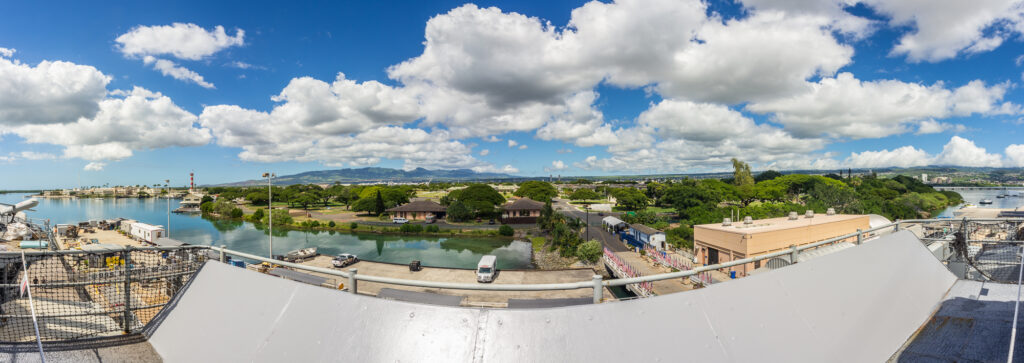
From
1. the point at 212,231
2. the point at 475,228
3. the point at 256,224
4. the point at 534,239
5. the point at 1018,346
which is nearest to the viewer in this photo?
the point at 1018,346

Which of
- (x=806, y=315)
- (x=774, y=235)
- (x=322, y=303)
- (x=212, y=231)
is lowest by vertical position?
(x=212, y=231)

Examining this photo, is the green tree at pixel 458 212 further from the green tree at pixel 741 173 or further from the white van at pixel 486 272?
the green tree at pixel 741 173

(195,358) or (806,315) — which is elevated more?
(806,315)

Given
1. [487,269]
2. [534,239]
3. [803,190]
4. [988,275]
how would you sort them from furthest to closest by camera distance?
[803,190] < [534,239] < [487,269] < [988,275]

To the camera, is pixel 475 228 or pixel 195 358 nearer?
pixel 195 358

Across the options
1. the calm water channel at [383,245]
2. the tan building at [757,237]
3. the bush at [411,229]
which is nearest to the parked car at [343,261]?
the calm water channel at [383,245]

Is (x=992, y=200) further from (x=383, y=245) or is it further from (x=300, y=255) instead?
(x=300, y=255)

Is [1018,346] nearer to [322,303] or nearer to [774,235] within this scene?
[322,303]

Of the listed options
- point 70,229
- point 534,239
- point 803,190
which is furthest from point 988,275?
point 803,190
